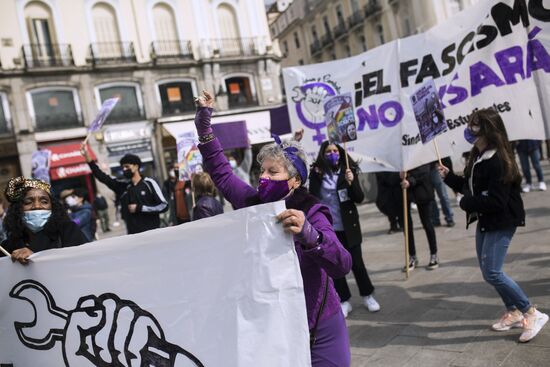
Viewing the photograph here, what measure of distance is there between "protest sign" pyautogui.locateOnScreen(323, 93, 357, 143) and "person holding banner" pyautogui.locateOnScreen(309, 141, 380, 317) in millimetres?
562

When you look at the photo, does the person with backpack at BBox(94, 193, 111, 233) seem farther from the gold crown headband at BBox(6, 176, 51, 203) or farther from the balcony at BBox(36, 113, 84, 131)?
the gold crown headband at BBox(6, 176, 51, 203)

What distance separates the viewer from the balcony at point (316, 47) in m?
40.5

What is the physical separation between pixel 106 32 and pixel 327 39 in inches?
821

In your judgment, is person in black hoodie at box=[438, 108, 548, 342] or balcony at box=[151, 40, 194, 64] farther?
balcony at box=[151, 40, 194, 64]

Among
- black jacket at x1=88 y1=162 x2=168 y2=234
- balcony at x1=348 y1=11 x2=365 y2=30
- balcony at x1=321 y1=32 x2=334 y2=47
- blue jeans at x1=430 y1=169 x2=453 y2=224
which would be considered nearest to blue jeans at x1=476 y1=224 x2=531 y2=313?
black jacket at x1=88 y1=162 x2=168 y2=234

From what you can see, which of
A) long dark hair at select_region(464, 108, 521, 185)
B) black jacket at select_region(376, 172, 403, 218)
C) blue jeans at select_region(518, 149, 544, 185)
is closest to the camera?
long dark hair at select_region(464, 108, 521, 185)

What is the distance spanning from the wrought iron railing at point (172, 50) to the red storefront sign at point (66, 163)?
6692 millimetres

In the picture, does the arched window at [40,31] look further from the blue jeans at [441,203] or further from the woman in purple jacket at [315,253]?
the woman in purple jacket at [315,253]

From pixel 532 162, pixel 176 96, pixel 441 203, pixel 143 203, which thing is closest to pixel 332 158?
pixel 143 203

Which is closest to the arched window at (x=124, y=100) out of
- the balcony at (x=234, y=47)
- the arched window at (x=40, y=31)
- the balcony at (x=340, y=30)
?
the arched window at (x=40, y=31)

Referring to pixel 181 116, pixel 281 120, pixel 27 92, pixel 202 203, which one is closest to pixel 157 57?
pixel 181 116

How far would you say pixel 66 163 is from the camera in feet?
68.7

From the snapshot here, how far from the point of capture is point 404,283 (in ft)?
16.9

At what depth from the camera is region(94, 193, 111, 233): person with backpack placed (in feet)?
50.9
